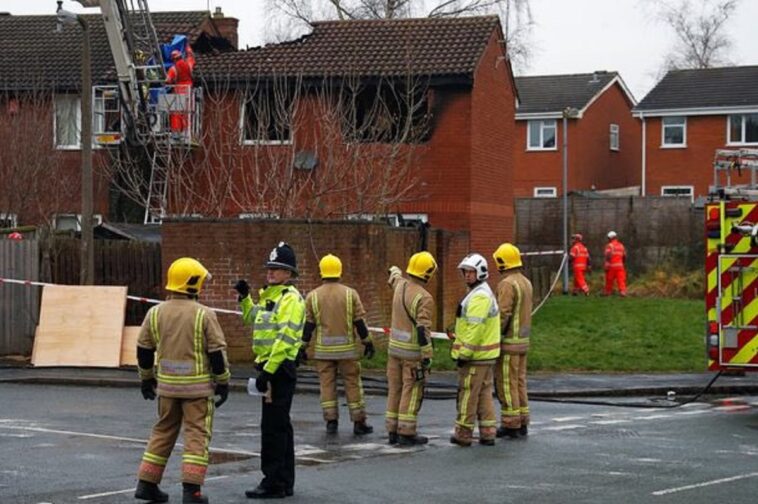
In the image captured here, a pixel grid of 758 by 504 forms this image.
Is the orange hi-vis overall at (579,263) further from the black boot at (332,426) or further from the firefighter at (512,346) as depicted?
the black boot at (332,426)

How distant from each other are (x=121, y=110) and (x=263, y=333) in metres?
21.8

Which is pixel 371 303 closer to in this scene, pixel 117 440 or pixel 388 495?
pixel 117 440

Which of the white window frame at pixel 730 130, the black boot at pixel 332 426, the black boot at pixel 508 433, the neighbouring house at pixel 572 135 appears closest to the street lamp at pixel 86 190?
the black boot at pixel 332 426

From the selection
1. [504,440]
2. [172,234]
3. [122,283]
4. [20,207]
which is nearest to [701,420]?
[504,440]

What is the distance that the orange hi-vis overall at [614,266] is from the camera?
3288 centimetres

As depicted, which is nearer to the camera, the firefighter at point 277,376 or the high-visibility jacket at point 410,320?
the firefighter at point 277,376

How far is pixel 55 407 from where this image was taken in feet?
53.9

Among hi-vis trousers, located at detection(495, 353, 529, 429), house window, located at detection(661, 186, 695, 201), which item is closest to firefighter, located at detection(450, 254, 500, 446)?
hi-vis trousers, located at detection(495, 353, 529, 429)

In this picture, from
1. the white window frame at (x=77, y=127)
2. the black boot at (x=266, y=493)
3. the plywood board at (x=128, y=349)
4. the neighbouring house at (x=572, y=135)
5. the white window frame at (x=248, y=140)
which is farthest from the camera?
the neighbouring house at (x=572, y=135)

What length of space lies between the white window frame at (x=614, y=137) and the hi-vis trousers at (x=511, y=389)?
132 ft

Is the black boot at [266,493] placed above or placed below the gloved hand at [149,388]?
below

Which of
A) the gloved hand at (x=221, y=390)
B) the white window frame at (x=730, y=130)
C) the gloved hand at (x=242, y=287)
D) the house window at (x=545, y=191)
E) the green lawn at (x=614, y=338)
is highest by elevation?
the white window frame at (x=730, y=130)

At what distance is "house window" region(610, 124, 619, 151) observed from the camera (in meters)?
54.1

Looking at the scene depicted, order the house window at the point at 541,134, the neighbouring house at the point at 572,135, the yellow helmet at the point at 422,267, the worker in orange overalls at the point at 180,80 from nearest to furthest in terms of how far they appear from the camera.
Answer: the yellow helmet at the point at 422,267 → the worker in orange overalls at the point at 180,80 → the neighbouring house at the point at 572,135 → the house window at the point at 541,134
